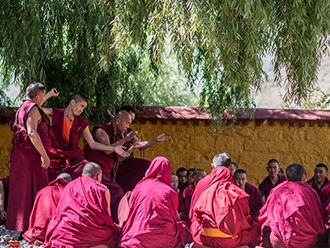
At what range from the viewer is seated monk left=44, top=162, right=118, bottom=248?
15.9 feet

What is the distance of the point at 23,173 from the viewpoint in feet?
19.2

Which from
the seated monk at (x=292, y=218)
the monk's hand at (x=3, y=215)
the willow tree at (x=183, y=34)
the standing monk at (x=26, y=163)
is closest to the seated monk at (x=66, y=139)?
the standing monk at (x=26, y=163)

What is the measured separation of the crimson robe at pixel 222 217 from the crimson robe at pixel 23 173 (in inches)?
73.3

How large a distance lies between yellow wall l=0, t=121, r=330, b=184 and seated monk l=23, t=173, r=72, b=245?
10.0 ft

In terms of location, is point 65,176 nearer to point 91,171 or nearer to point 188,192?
point 91,171

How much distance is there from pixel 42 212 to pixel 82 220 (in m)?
0.77

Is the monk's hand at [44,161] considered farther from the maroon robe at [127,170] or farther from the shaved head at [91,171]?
the maroon robe at [127,170]

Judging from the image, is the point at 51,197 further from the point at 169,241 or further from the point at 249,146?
the point at 249,146

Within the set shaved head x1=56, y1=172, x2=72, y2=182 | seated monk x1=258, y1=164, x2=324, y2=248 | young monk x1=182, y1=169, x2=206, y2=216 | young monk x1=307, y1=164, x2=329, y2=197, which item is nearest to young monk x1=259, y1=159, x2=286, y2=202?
young monk x1=307, y1=164, x2=329, y2=197

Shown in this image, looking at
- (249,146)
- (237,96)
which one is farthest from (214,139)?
(237,96)

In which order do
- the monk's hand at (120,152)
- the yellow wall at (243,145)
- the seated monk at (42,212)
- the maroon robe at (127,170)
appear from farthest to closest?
1. the yellow wall at (243,145)
2. the maroon robe at (127,170)
3. the monk's hand at (120,152)
4. the seated monk at (42,212)

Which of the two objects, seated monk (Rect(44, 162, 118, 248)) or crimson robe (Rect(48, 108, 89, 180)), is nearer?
seated monk (Rect(44, 162, 118, 248))

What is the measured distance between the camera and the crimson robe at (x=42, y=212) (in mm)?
5379

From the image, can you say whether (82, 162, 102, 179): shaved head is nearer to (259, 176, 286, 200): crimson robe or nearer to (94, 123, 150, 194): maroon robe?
(94, 123, 150, 194): maroon robe
